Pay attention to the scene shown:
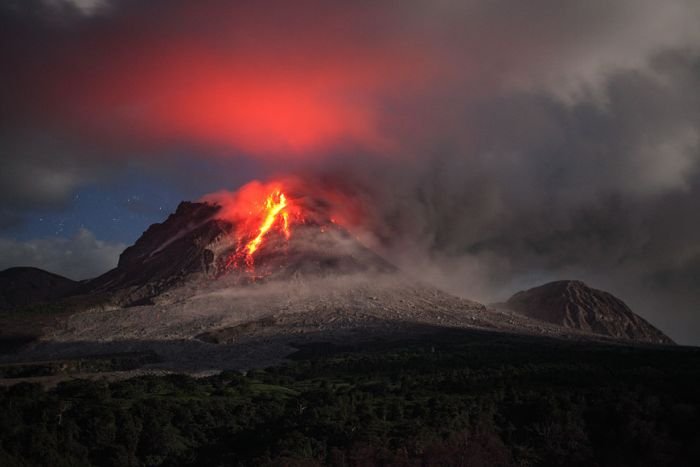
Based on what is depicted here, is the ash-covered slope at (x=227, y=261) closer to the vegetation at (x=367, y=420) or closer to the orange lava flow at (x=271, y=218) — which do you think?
the orange lava flow at (x=271, y=218)

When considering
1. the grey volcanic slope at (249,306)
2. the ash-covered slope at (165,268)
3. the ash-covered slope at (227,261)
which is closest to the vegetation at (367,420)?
the grey volcanic slope at (249,306)

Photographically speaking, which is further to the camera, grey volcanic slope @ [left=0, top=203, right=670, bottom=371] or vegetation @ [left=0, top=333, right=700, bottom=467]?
grey volcanic slope @ [left=0, top=203, right=670, bottom=371]

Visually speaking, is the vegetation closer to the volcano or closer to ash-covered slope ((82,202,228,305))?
the volcano

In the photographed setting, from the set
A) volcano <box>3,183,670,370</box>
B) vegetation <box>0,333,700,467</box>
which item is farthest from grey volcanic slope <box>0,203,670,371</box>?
vegetation <box>0,333,700,467</box>

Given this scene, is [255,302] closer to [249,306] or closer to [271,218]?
[249,306]

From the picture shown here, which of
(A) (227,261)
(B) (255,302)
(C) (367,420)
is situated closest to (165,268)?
(A) (227,261)

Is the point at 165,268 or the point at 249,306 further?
the point at 165,268
